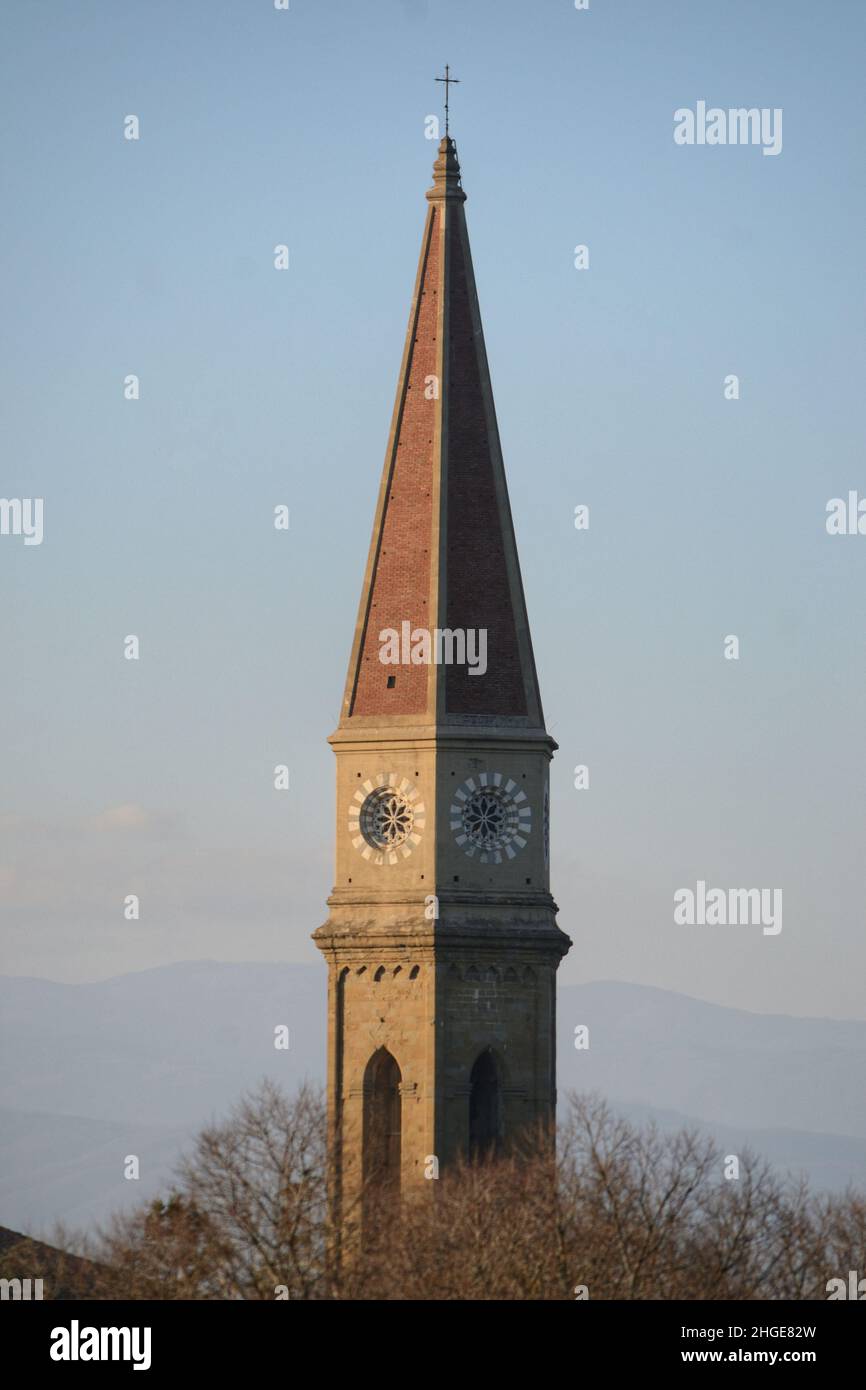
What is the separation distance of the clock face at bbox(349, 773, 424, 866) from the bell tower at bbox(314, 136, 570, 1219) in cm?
6

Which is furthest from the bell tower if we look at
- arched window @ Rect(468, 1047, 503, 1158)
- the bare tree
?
→ the bare tree

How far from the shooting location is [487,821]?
13850 centimetres

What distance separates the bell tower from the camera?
137125mm

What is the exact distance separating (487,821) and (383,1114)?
955cm

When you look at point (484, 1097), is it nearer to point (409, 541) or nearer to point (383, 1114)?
point (383, 1114)

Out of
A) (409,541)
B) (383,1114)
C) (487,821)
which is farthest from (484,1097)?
(409,541)

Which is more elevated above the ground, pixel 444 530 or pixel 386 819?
pixel 444 530

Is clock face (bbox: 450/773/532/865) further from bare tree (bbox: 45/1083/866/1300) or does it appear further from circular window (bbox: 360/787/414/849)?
bare tree (bbox: 45/1083/866/1300)

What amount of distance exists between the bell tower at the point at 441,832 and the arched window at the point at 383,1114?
0.06 metres

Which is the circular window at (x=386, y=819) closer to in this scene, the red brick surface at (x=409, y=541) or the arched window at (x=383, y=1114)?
the red brick surface at (x=409, y=541)

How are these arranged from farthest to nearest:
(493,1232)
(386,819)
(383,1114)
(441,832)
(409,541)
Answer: (409,541) < (386,819) < (441,832) < (383,1114) < (493,1232)

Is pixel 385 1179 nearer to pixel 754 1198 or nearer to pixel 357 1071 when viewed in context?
pixel 357 1071

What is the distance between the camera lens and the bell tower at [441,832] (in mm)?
137125
